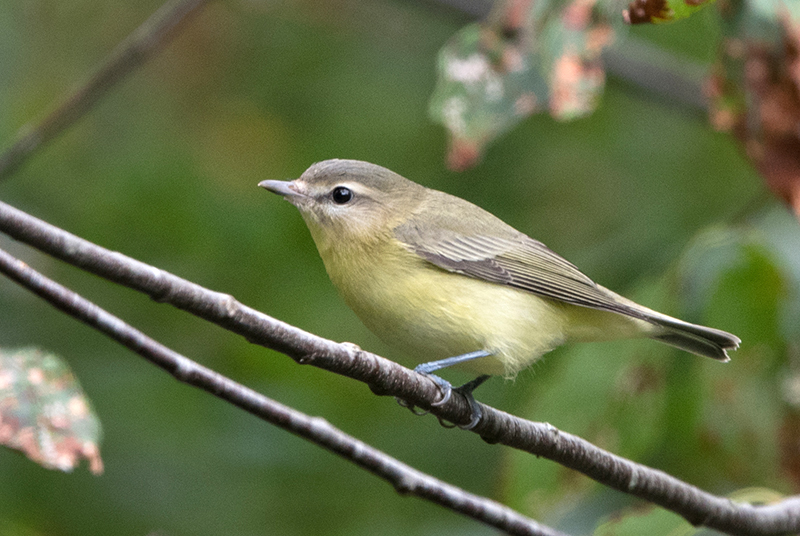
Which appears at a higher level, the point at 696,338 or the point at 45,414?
the point at 696,338

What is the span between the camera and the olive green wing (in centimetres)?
326

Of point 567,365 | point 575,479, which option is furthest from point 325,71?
point 575,479

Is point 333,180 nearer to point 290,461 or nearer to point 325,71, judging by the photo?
point 290,461

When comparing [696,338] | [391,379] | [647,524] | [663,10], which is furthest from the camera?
[696,338]

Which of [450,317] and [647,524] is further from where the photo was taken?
[647,524]

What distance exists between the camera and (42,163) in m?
5.21

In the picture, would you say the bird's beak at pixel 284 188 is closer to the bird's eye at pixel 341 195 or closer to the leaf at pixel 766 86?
the bird's eye at pixel 341 195

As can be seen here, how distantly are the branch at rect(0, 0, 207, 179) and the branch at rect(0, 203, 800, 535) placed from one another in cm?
192

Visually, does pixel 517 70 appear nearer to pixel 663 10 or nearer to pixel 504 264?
pixel 504 264

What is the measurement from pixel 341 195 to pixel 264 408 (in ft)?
4.17

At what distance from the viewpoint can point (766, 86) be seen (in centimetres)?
293

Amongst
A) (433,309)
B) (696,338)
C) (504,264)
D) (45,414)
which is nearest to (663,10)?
(433,309)

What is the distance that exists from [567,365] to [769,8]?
149cm

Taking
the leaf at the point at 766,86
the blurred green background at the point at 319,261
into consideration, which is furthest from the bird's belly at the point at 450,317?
the leaf at the point at 766,86
